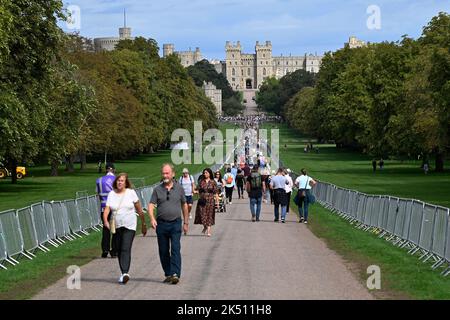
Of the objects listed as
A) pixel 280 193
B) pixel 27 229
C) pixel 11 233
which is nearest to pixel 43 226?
pixel 27 229

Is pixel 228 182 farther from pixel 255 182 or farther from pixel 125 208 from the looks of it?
pixel 125 208

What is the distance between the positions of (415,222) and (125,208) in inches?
289

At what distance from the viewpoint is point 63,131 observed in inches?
2030

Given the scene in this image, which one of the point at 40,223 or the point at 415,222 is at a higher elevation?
the point at 415,222

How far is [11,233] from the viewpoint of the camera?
1833 centimetres

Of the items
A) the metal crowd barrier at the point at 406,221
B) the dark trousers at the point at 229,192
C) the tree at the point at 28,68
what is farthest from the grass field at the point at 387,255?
the tree at the point at 28,68

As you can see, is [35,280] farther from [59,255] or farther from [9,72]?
[9,72]

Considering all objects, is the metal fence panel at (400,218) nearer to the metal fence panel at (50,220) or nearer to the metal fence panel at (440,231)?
the metal fence panel at (440,231)

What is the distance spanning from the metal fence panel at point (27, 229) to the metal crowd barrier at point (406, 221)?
25.7ft

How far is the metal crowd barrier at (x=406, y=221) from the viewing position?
1705 centimetres

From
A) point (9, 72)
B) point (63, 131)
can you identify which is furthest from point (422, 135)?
point (9, 72)

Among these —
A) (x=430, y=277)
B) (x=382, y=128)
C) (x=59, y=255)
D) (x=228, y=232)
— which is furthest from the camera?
(x=382, y=128)
